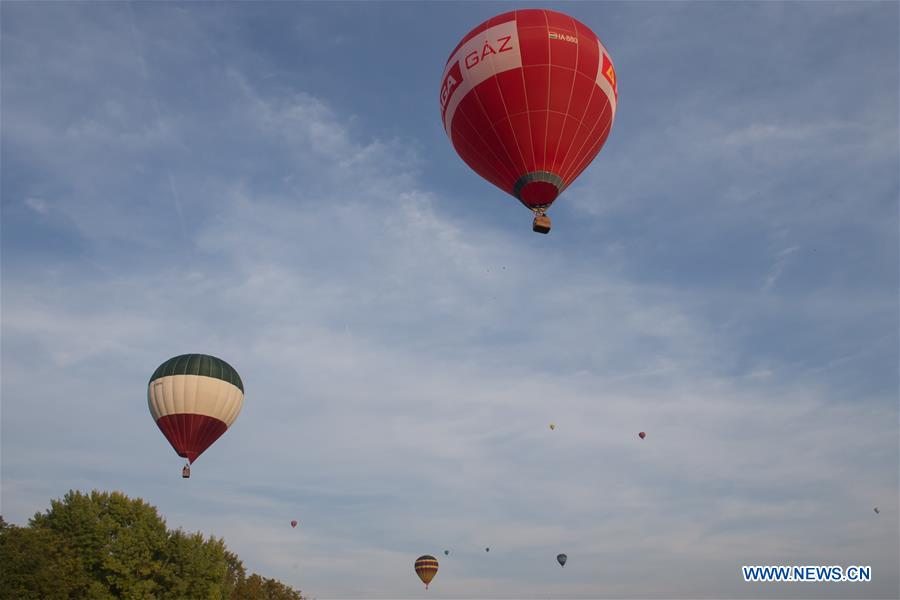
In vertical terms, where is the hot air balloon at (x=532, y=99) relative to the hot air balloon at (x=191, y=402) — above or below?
above

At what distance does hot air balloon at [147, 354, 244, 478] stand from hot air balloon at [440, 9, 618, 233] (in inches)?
874

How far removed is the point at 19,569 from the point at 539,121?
32.0 metres

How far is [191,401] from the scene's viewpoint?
38.8m

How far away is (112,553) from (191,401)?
376 inches

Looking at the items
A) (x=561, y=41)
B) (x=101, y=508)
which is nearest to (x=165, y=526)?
(x=101, y=508)

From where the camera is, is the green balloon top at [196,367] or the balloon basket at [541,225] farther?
the green balloon top at [196,367]

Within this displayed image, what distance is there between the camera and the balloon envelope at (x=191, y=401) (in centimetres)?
3856

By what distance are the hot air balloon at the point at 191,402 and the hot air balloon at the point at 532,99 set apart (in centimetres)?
2221

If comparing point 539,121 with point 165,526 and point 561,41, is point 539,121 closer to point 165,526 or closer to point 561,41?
point 561,41

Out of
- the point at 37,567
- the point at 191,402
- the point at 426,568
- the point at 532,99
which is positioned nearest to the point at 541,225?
the point at 532,99

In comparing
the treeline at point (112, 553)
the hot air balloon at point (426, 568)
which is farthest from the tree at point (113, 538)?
the hot air balloon at point (426, 568)

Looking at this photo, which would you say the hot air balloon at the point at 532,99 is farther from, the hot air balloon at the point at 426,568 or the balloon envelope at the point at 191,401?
the hot air balloon at the point at 426,568

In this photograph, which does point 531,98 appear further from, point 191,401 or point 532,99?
point 191,401

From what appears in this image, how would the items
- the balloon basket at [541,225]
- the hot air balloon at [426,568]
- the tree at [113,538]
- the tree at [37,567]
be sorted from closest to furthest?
the balloon basket at [541,225] < the tree at [37,567] < the tree at [113,538] < the hot air balloon at [426,568]
